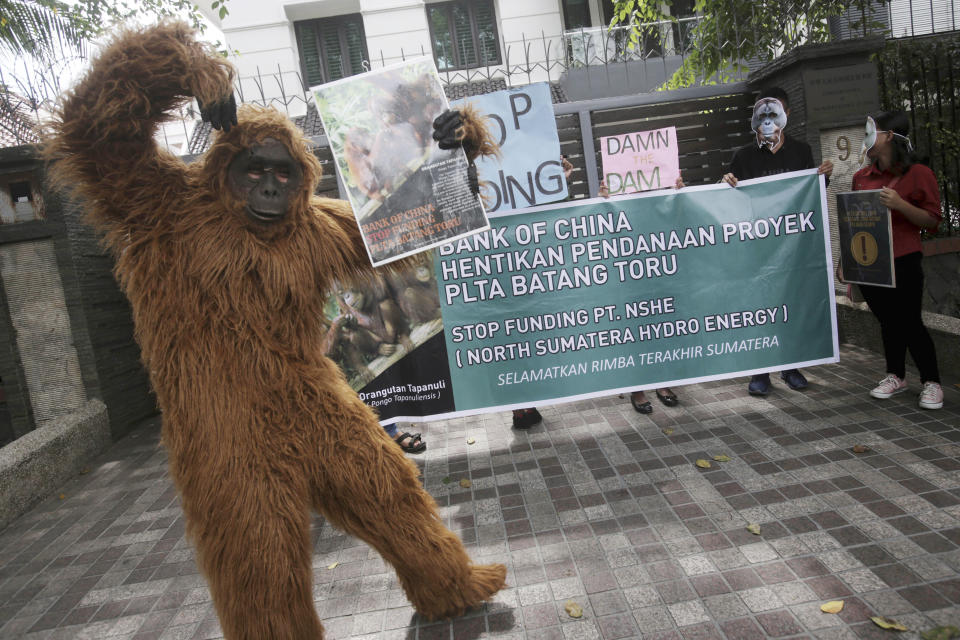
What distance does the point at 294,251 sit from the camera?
2.36 metres

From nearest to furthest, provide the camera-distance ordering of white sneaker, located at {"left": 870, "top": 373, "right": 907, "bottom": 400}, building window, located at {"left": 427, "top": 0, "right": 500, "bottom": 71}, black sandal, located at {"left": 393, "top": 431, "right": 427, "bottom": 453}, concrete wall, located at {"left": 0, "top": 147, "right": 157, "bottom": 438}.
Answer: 1. white sneaker, located at {"left": 870, "top": 373, "right": 907, "bottom": 400}
2. black sandal, located at {"left": 393, "top": 431, "right": 427, "bottom": 453}
3. concrete wall, located at {"left": 0, "top": 147, "right": 157, "bottom": 438}
4. building window, located at {"left": 427, "top": 0, "right": 500, "bottom": 71}

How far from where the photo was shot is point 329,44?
14680mm

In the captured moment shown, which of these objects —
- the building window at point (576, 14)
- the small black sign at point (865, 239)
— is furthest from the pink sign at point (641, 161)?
the building window at point (576, 14)

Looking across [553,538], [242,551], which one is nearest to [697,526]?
[553,538]

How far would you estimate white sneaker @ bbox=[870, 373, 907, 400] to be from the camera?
14.9ft

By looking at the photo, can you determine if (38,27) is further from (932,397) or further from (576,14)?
(576,14)

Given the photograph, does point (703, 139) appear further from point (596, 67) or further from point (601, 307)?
point (596, 67)

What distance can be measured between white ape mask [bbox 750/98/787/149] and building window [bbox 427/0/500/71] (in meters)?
10.2

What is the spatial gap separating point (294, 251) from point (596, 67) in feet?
41.4

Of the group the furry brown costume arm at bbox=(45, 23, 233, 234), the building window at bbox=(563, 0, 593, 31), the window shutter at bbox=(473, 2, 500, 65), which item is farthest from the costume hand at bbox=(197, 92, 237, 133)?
the building window at bbox=(563, 0, 593, 31)

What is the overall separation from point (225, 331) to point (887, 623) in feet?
8.71

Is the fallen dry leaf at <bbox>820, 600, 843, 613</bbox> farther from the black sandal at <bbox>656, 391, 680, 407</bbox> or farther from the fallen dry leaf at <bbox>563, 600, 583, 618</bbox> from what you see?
the black sandal at <bbox>656, 391, 680, 407</bbox>

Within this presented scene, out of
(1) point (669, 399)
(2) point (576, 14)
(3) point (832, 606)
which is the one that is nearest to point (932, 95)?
(1) point (669, 399)

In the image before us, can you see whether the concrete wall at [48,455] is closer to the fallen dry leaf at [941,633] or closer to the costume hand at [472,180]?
the costume hand at [472,180]
